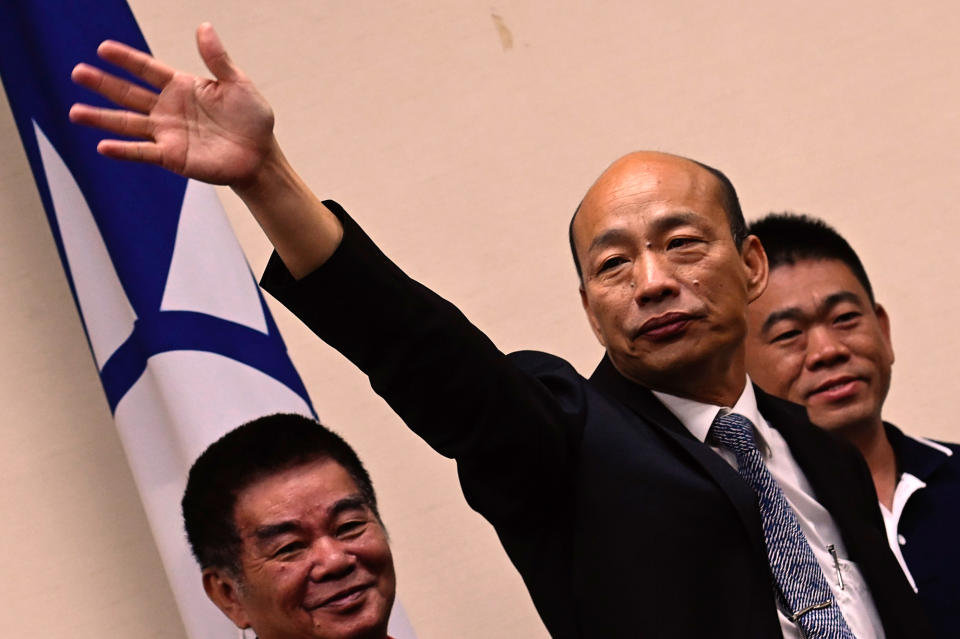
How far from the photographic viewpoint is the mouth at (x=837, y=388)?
6.49 feet

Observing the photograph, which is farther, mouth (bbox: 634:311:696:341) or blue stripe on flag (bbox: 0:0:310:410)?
blue stripe on flag (bbox: 0:0:310:410)

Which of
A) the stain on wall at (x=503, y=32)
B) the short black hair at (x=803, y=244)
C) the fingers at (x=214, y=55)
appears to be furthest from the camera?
the stain on wall at (x=503, y=32)

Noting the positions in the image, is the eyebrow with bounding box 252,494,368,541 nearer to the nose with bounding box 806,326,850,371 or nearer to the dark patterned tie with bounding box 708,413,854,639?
the dark patterned tie with bounding box 708,413,854,639

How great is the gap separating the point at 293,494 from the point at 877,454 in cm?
102

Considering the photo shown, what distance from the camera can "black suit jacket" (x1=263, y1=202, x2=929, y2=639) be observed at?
1003 millimetres

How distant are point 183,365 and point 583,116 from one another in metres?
1.09

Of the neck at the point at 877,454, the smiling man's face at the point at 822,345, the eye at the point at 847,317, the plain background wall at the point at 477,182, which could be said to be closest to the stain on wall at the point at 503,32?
the plain background wall at the point at 477,182

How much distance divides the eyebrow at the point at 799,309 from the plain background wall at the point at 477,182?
0.53m

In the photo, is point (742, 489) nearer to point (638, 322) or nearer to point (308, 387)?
point (638, 322)

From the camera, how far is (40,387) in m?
2.20

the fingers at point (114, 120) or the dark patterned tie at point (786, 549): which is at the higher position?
the fingers at point (114, 120)

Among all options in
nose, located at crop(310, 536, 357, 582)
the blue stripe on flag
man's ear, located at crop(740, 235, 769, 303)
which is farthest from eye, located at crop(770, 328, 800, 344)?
nose, located at crop(310, 536, 357, 582)

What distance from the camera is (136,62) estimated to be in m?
0.99

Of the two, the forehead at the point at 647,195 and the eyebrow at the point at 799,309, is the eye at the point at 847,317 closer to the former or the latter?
the eyebrow at the point at 799,309
